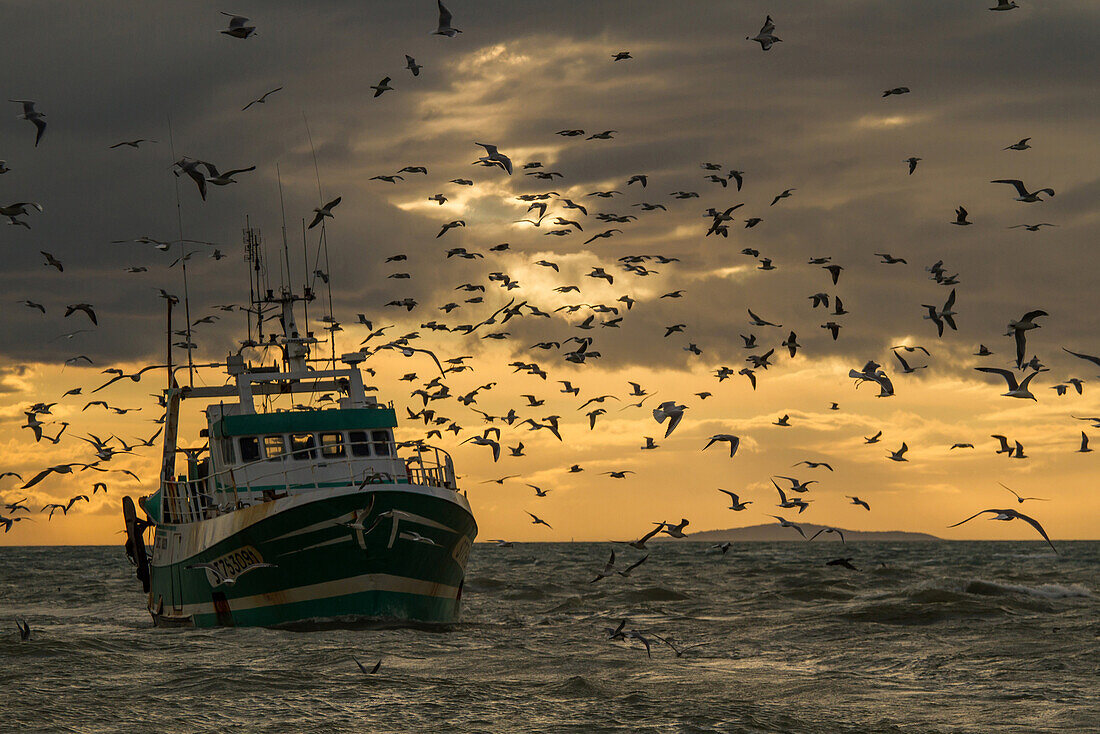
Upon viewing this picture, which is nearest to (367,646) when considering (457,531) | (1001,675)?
(457,531)

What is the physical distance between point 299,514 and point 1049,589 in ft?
118

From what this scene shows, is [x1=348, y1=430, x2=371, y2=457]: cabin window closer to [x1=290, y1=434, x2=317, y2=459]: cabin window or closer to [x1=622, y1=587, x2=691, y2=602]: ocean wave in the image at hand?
[x1=290, y1=434, x2=317, y2=459]: cabin window

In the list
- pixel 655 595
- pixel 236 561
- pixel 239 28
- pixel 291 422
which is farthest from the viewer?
pixel 655 595

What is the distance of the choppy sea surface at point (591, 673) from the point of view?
1864 centimetres

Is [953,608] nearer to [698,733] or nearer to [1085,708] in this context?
[1085,708]

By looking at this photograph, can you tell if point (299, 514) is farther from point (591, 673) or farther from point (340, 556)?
point (591, 673)

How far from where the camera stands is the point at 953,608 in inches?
1474

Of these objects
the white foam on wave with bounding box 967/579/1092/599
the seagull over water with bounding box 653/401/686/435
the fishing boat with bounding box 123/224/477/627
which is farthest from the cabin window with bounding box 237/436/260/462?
the white foam on wave with bounding box 967/579/1092/599

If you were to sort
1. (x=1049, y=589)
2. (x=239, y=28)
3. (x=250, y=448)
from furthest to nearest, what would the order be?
(x=1049, y=589)
(x=250, y=448)
(x=239, y=28)

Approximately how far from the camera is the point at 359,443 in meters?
33.3

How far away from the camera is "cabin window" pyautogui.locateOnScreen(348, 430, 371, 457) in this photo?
109 ft

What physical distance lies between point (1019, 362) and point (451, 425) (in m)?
19.1

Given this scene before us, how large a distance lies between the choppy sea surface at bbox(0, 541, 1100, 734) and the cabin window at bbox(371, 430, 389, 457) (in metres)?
5.21

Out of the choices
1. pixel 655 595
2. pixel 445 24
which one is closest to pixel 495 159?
pixel 445 24
